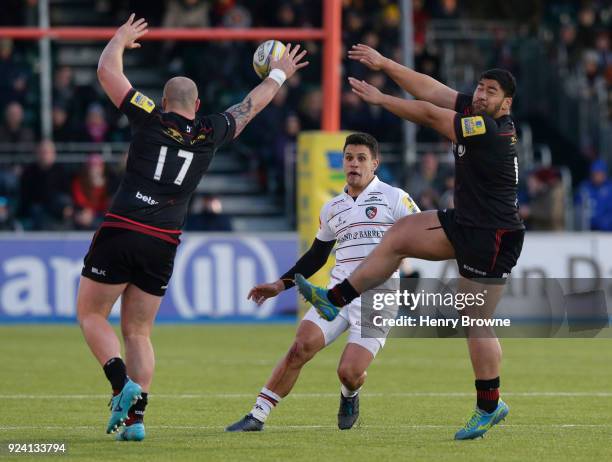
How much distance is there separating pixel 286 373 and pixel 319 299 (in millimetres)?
739

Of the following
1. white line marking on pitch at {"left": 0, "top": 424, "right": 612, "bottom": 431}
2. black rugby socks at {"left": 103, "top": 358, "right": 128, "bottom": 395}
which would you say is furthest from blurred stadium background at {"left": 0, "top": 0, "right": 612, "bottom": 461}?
black rugby socks at {"left": 103, "top": 358, "right": 128, "bottom": 395}

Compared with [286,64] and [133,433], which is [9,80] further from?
[133,433]

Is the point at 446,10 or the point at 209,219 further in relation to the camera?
the point at 446,10

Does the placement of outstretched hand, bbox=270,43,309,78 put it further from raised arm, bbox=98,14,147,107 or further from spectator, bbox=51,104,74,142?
spectator, bbox=51,104,74,142

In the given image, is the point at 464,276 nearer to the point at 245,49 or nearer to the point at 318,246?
the point at 318,246

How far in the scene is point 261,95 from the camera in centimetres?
955

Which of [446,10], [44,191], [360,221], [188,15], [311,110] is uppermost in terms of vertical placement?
[446,10]

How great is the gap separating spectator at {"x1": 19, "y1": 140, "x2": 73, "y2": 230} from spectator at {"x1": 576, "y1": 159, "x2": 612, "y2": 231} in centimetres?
807

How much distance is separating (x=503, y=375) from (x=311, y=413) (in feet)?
11.9

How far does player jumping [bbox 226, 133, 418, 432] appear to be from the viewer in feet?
31.4

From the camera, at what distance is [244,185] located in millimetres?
23922

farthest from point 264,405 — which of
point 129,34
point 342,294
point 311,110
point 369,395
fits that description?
point 311,110

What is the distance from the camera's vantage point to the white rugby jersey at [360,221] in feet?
32.7

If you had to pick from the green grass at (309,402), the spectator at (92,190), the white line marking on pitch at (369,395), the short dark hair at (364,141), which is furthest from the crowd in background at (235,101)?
the short dark hair at (364,141)
